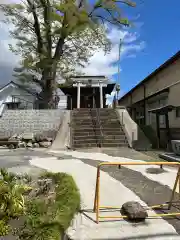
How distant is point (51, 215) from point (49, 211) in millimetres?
148

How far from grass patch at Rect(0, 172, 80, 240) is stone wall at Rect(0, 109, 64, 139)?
880 centimetres

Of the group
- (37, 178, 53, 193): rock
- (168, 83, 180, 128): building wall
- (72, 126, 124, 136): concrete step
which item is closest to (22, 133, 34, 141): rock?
(72, 126, 124, 136): concrete step

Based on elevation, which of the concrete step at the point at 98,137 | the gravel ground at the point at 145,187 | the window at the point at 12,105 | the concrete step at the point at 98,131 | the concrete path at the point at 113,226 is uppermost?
the window at the point at 12,105

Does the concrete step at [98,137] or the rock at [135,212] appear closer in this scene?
the rock at [135,212]

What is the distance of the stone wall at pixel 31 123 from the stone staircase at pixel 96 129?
1.26 metres

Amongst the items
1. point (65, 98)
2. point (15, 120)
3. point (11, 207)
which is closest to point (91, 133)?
point (15, 120)

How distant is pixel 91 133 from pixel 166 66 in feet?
21.5

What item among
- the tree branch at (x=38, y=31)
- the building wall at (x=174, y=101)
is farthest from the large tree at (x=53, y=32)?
the building wall at (x=174, y=101)

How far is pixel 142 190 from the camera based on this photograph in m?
4.52

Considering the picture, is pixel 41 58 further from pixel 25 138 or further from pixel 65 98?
pixel 65 98

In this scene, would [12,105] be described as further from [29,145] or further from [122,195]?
[122,195]

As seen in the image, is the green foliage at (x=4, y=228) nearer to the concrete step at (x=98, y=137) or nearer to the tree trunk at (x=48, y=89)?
the concrete step at (x=98, y=137)

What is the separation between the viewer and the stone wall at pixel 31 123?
1296 centimetres

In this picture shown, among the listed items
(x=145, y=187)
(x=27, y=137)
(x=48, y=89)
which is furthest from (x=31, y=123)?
(x=145, y=187)
